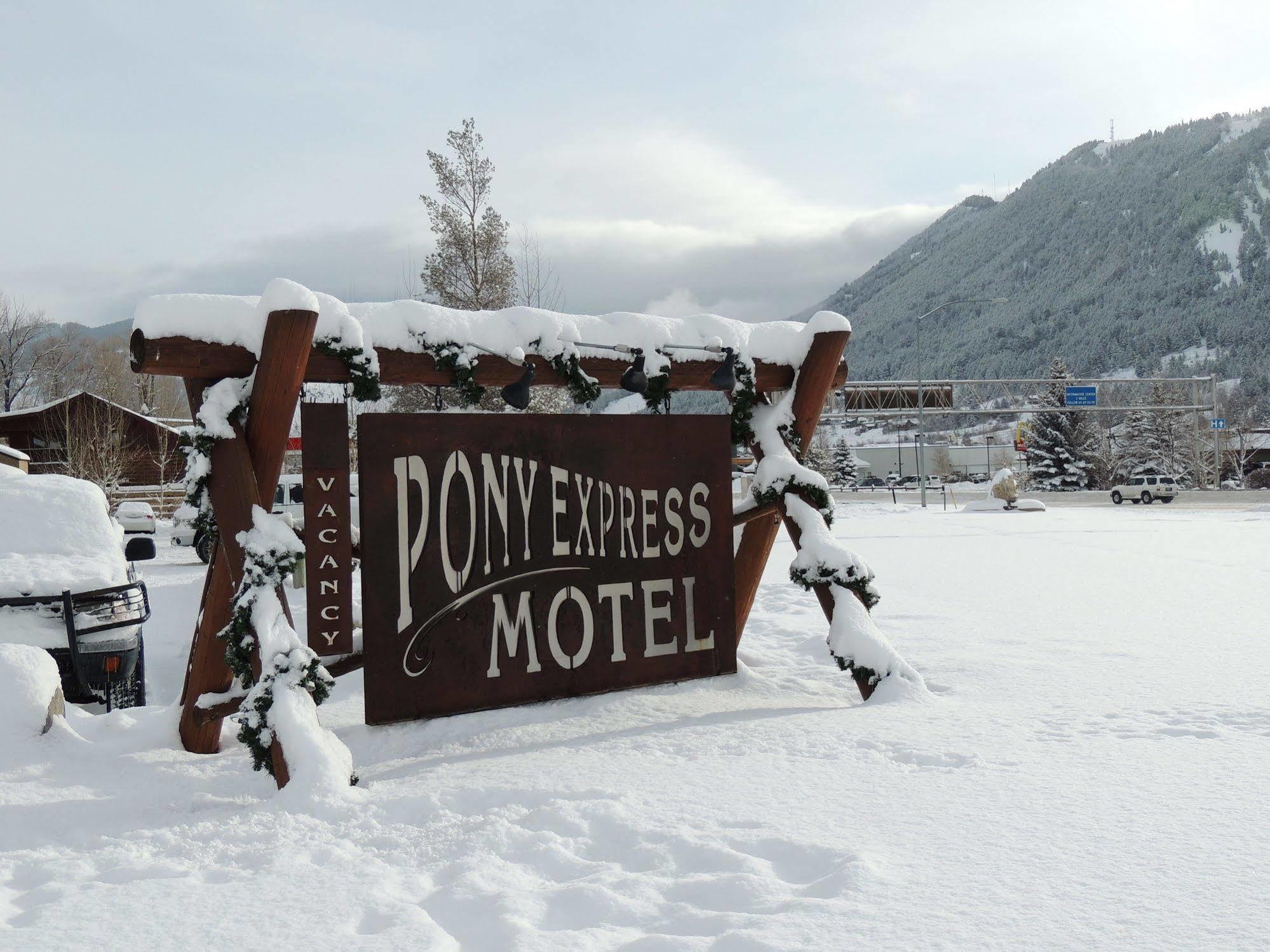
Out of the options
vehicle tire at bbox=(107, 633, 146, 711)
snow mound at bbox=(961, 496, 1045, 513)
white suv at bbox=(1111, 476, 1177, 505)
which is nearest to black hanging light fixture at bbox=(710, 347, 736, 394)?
vehicle tire at bbox=(107, 633, 146, 711)

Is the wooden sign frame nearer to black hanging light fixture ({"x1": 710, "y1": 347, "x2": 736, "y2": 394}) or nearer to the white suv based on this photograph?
black hanging light fixture ({"x1": 710, "y1": 347, "x2": 736, "y2": 394})

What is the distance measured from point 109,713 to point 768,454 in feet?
12.7

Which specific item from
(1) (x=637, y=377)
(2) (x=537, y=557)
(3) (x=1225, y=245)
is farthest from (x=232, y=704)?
(3) (x=1225, y=245)

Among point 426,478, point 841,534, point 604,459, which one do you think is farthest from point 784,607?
point 841,534

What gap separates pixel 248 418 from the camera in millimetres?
4316

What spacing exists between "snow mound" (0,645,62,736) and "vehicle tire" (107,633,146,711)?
2.99 ft

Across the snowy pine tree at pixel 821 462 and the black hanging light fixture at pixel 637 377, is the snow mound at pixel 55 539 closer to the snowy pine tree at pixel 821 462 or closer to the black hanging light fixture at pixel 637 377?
the black hanging light fixture at pixel 637 377

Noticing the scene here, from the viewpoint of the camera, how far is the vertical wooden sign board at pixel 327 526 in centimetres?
430

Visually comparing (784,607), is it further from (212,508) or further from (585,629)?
(212,508)

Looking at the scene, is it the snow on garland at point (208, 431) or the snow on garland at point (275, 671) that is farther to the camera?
the snow on garland at point (208, 431)

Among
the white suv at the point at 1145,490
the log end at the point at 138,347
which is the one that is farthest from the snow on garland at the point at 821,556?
the white suv at the point at 1145,490

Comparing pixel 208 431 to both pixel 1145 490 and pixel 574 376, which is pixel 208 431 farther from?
pixel 1145 490

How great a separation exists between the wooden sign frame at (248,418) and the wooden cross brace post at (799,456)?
553 millimetres

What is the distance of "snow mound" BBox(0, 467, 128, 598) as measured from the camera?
16.6ft
